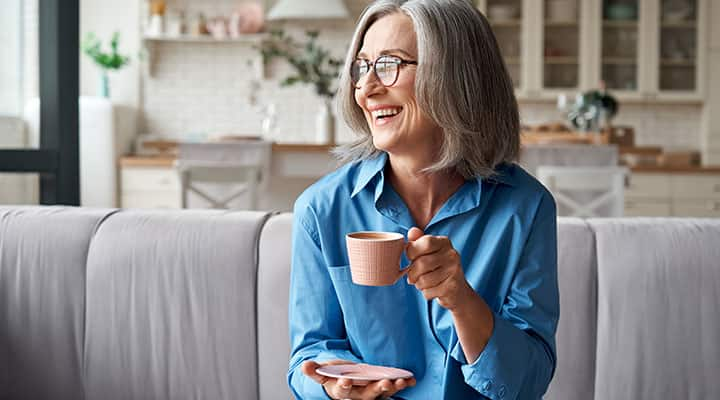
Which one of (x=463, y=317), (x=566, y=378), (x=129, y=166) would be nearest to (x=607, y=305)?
(x=566, y=378)

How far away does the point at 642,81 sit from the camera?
662cm

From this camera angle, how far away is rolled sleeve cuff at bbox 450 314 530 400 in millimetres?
1164

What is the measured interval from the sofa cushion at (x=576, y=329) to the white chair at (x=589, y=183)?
8.38 ft

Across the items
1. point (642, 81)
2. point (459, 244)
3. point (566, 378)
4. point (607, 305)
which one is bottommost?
point (566, 378)

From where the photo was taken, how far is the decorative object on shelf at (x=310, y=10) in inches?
249

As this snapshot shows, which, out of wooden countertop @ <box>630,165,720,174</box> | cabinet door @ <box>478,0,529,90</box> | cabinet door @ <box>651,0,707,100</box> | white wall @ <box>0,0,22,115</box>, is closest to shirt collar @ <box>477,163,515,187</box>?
white wall @ <box>0,0,22,115</box>

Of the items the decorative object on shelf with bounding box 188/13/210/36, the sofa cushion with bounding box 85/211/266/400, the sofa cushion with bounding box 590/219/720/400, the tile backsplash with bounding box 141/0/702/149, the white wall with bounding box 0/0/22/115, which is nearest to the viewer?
the sofa cushion with bounding box 590/219/720/400

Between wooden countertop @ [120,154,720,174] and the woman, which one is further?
wooden countertop @ [120,154,720,174]

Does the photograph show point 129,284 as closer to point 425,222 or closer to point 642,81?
point 425,222

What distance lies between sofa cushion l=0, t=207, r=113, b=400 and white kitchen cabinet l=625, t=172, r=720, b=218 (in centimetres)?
457

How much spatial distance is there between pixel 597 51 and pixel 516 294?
18.9ft

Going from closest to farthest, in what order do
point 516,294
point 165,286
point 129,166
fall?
1. point 516,294
2. point 165,286
3. point 129,166

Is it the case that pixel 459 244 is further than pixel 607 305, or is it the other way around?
pixel 607 305

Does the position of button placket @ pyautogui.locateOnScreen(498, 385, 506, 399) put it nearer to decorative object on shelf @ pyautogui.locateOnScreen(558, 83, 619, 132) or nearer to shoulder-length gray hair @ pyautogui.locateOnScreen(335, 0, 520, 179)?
shoulder-length gray hair @ pyautogui.locateOnScreen(335, 0, 520, 179)
